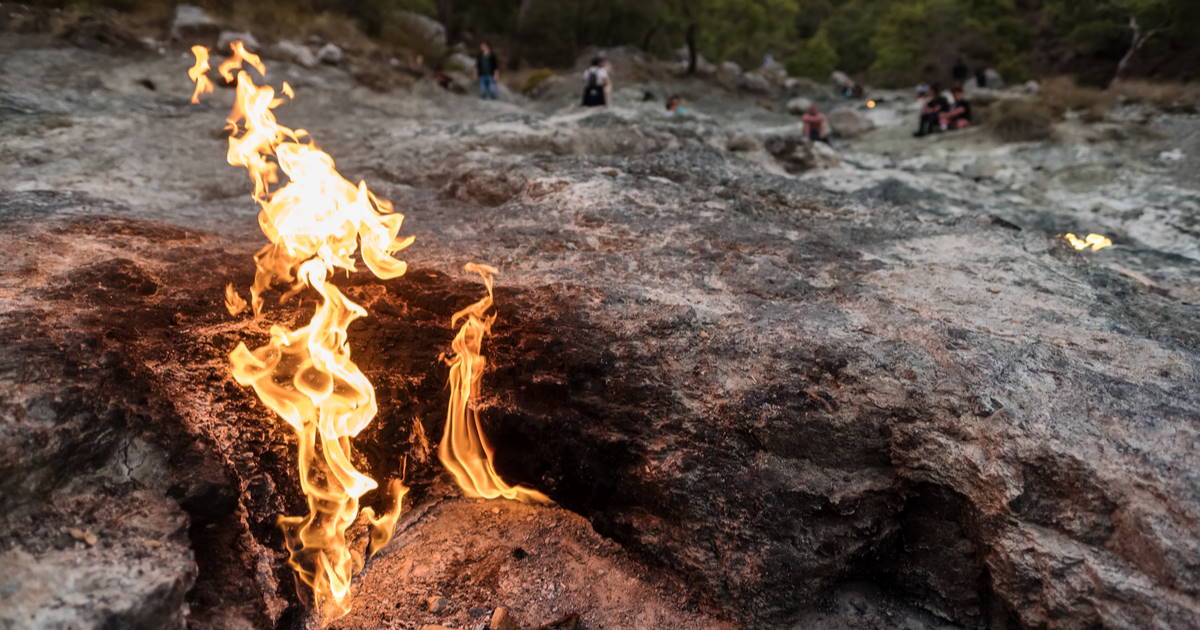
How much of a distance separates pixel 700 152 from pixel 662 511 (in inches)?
204

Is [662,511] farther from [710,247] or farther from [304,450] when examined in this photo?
[710,247]

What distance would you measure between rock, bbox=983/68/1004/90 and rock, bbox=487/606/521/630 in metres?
31.8

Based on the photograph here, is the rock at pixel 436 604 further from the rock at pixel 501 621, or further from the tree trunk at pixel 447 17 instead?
→ the tree trunk at pixel 447 17

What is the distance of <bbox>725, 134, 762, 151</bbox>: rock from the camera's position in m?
9.91

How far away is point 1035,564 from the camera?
2.72 meters

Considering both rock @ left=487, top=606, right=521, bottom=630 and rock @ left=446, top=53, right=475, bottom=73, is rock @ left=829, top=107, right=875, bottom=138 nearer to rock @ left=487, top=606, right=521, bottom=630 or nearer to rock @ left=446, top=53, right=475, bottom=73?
rock @ left=446, top=53, right=475, bottom=73

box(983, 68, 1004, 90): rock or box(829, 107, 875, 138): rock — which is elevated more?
box(983, 68, 1004, 90): rock

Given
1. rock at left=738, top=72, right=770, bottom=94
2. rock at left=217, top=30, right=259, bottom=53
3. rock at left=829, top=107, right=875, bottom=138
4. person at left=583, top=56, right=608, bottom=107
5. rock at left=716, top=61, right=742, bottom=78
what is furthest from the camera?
rock at left=716, top=61, right=742, bottom=78

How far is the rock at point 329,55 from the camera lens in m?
15.7

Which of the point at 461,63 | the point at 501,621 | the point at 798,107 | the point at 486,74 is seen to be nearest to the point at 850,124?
the point at 798,107

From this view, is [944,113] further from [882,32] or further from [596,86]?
[882,32]

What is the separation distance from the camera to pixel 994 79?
93.9 ft

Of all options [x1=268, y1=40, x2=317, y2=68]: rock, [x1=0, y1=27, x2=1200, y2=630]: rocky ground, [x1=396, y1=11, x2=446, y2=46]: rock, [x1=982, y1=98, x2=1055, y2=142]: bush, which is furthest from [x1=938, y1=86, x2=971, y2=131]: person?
[x1=396, y1=11, x2=446, y2=46]: rock

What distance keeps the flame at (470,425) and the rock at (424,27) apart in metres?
20.0
